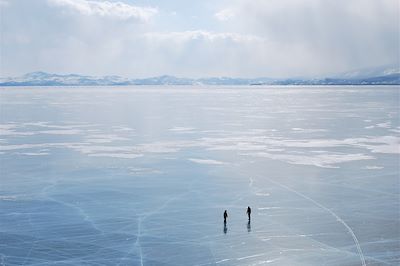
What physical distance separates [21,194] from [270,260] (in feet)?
53.6

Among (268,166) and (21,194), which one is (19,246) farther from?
(268,166)

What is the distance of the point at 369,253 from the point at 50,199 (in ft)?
56.7

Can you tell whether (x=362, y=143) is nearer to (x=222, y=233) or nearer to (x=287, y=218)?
(x=287, y=218)

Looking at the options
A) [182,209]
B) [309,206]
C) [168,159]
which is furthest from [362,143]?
[182,209]

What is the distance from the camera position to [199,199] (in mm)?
27609

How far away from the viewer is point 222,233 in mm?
22031

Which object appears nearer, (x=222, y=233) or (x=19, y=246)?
(x=19, y=246)

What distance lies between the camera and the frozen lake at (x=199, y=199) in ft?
64.7

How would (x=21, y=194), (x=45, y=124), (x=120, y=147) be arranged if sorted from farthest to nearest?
(x=45, y=124)
(x=120, y=147)
(x=21, y=194)

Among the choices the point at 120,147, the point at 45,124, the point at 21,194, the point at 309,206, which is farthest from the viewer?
the point at 45,124

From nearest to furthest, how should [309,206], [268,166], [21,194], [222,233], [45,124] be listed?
1. [222,233]
2. [309,206]
3. [21,194]
4. [268,166]
5. [45,124]

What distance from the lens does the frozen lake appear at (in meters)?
19.7

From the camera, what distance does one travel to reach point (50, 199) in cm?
2730

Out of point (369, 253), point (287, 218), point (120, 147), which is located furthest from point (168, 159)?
point (369, 253)
